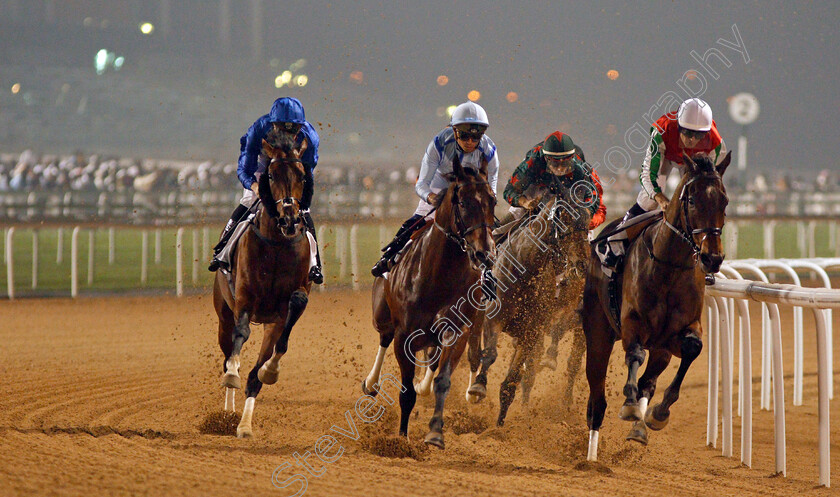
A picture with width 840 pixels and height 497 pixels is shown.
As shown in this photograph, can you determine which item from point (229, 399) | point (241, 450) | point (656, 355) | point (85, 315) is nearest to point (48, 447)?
point (241, 450)

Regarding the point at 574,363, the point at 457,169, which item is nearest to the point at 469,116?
the point at 457,169

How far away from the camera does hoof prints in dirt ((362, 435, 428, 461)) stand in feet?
17.1

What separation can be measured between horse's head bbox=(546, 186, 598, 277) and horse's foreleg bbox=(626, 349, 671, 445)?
125cm

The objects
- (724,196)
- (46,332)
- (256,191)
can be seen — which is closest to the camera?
(724,196)

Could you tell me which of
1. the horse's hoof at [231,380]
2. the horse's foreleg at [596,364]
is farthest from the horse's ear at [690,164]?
the horse's hoof at [231,380]

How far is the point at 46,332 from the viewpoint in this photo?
10.9 meters

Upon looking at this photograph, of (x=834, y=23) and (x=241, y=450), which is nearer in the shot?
(x=241, y=450)

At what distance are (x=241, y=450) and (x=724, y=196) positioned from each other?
10.9ft

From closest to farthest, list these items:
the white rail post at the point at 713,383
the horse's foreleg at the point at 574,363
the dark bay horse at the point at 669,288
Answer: the dark bay horse at the point at 669,288 → the white rail post at the point at 713,383 → the horse's foreleg at the point at 574,363

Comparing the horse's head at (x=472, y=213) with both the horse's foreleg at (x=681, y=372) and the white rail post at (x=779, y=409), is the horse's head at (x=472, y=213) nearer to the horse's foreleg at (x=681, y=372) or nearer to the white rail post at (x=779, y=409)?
the horse's foreleg at (x=681, y=372)

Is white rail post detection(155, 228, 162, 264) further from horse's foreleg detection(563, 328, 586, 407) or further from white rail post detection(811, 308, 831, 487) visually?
white rail post detection(811, 308, 831, 487)

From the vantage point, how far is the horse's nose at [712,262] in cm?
442

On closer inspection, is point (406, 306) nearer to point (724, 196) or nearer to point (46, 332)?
point (724, 196)

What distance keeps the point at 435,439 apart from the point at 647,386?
1.37 m
